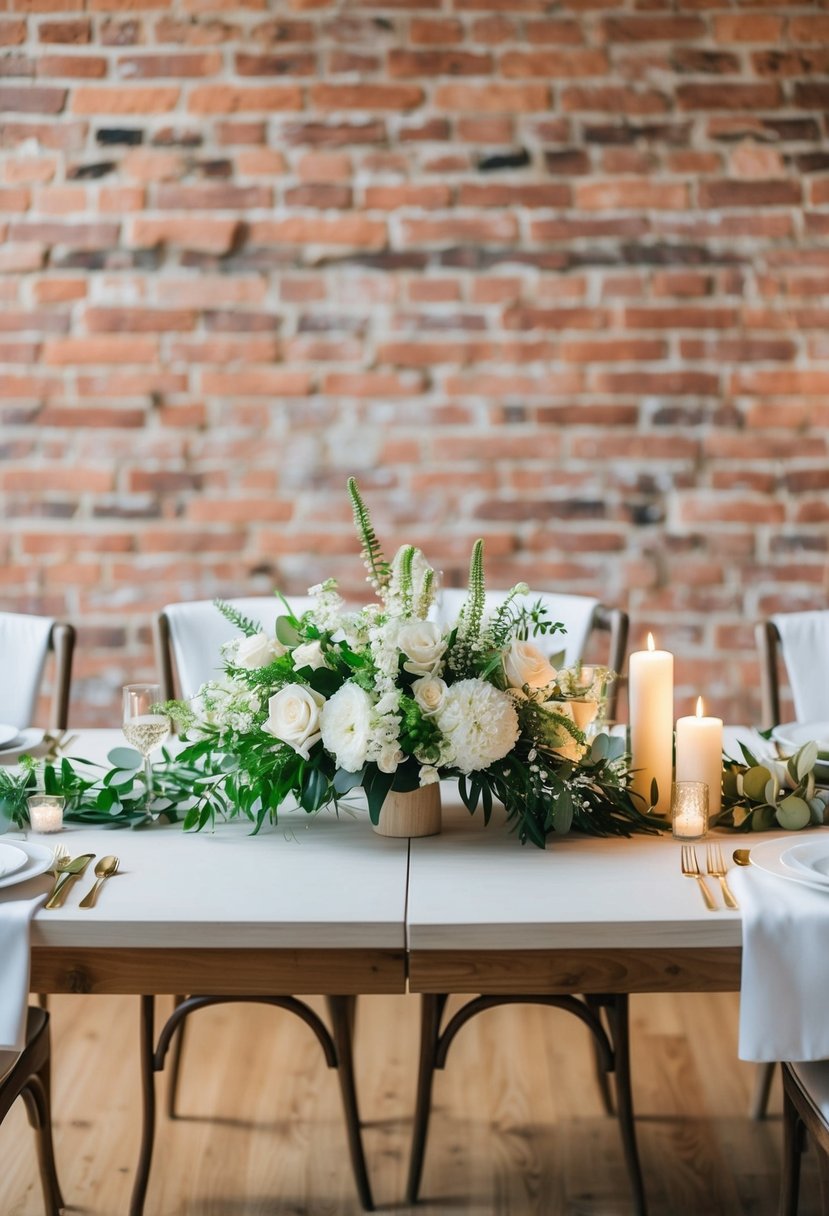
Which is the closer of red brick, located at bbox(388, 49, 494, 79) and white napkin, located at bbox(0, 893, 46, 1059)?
white napkin, located at bbox(0, 893, 46, 1059)

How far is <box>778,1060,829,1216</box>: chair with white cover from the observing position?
144cm

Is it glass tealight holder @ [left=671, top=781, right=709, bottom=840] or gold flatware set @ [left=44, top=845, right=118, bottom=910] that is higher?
glass tealight holder @ [left=671, top=781, right=709, bottom=840]

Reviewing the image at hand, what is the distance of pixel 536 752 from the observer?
154 cm

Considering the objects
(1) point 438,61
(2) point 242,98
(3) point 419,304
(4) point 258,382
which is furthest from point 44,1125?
(1) point 438,61

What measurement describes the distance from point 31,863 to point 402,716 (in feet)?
1.48

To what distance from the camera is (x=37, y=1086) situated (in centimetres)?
172

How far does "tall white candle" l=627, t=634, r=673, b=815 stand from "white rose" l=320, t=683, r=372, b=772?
14.9 inches

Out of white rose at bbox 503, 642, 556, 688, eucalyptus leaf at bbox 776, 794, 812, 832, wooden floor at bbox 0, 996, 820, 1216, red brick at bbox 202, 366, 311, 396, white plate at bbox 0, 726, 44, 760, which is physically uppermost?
red brick at bbox 202, 366, 311, 396

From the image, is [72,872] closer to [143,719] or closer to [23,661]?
[143,719]

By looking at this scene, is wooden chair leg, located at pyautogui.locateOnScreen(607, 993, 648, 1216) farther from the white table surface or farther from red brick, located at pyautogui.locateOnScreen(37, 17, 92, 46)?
red brick, located at pyautogui.locateOnScreen(37, 17, 92, 46)

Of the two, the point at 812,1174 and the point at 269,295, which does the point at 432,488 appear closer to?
the point at 269,295

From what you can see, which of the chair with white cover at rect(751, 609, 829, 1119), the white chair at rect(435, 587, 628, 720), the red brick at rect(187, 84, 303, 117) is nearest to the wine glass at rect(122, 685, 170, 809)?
the white chair at rect(435, 587, 628, 720)

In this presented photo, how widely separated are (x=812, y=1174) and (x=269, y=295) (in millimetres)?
2124

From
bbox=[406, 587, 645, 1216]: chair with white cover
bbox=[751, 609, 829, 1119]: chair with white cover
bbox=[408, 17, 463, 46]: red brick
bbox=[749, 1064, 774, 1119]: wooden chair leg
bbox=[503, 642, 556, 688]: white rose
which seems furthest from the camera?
bbox=[408, 17, 463, 46]: red brick
